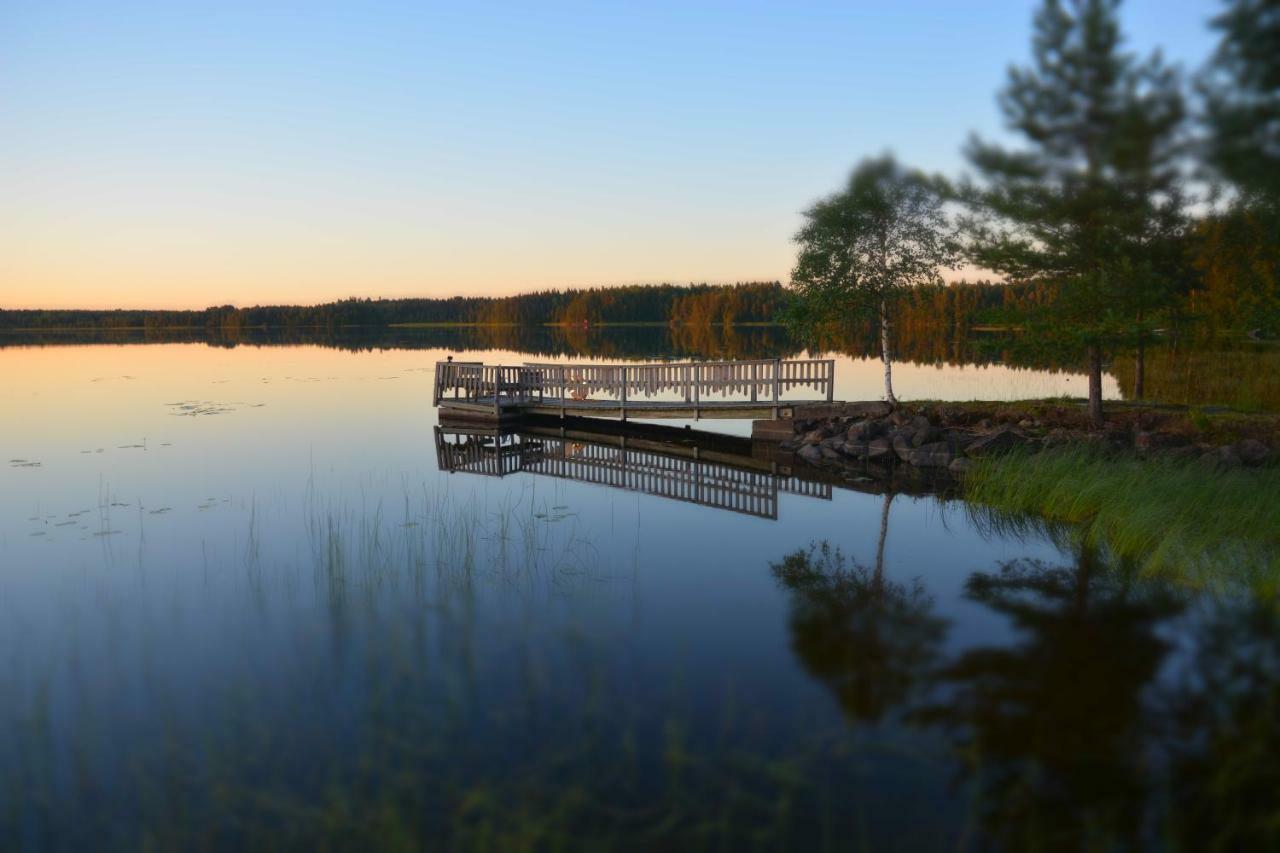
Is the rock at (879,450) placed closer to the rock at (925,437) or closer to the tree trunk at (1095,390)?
the rock at (925,437)

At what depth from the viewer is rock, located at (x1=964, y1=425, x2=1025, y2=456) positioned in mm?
17062

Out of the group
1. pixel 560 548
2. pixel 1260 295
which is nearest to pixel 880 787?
pixel 560 548

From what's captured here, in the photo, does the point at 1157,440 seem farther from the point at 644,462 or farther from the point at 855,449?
the point at 644,462

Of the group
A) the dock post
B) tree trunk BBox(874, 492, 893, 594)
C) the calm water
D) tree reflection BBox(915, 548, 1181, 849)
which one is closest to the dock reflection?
the dock post

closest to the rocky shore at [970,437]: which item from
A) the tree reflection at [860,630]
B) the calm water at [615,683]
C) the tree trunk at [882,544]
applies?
the tree trunk at [882,544]

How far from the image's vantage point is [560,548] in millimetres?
11695

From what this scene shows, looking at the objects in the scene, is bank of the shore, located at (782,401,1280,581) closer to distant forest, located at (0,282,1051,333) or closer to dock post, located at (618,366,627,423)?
dock post, located at (618,366,627,423)

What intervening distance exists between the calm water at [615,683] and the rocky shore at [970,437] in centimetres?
377

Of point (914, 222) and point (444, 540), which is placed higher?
point (914, 222)

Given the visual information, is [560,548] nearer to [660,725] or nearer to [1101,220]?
[660,725]

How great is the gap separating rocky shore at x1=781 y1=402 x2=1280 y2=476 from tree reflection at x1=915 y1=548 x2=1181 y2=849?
653 centimetres

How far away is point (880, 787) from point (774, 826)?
830 mm

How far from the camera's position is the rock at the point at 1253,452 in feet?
45.8

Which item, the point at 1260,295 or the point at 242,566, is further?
the point at 1260,295
